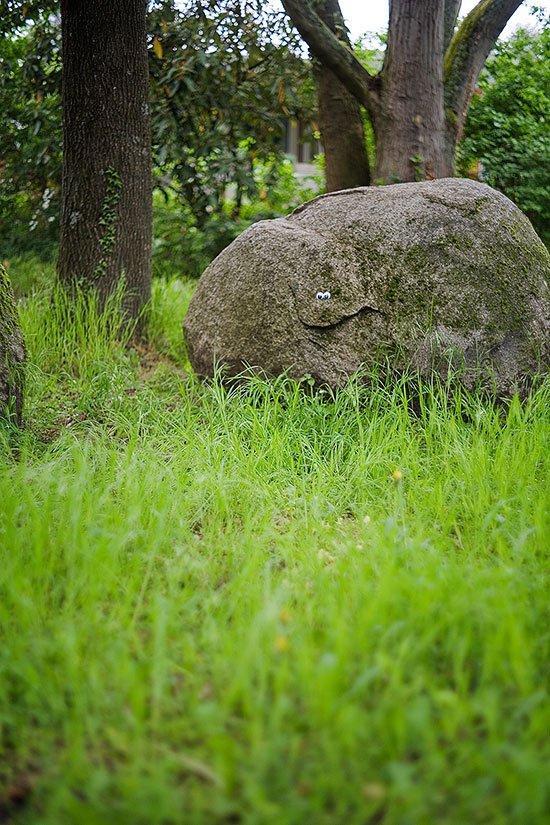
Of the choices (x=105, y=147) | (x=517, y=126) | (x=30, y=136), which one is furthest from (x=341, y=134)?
(x=30, y=136)

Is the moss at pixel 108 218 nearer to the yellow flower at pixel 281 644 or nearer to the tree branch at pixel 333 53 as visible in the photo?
the tree branch at pixel 333 53

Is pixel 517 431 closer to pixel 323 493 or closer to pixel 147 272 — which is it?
pixel 323 493

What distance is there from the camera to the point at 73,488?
3.00m

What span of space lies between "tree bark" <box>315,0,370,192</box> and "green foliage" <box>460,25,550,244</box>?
1.24 m

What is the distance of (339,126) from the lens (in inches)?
273

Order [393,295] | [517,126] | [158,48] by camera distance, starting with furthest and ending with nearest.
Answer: [517,126], [158,48], [393,295]

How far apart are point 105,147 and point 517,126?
16.0ft

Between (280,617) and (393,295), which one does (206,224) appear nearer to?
(393,295)

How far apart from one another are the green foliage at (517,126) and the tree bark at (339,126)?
1.24 meters

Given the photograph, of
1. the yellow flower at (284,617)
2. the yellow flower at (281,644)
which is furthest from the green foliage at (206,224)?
the yellow flower at (281,644)

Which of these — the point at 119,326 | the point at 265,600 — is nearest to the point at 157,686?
the point at 265,600

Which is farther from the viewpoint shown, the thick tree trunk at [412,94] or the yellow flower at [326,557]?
the thick tree trunk at [412,94]

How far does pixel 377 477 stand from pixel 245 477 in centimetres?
70

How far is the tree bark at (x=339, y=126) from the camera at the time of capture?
6859 mm
